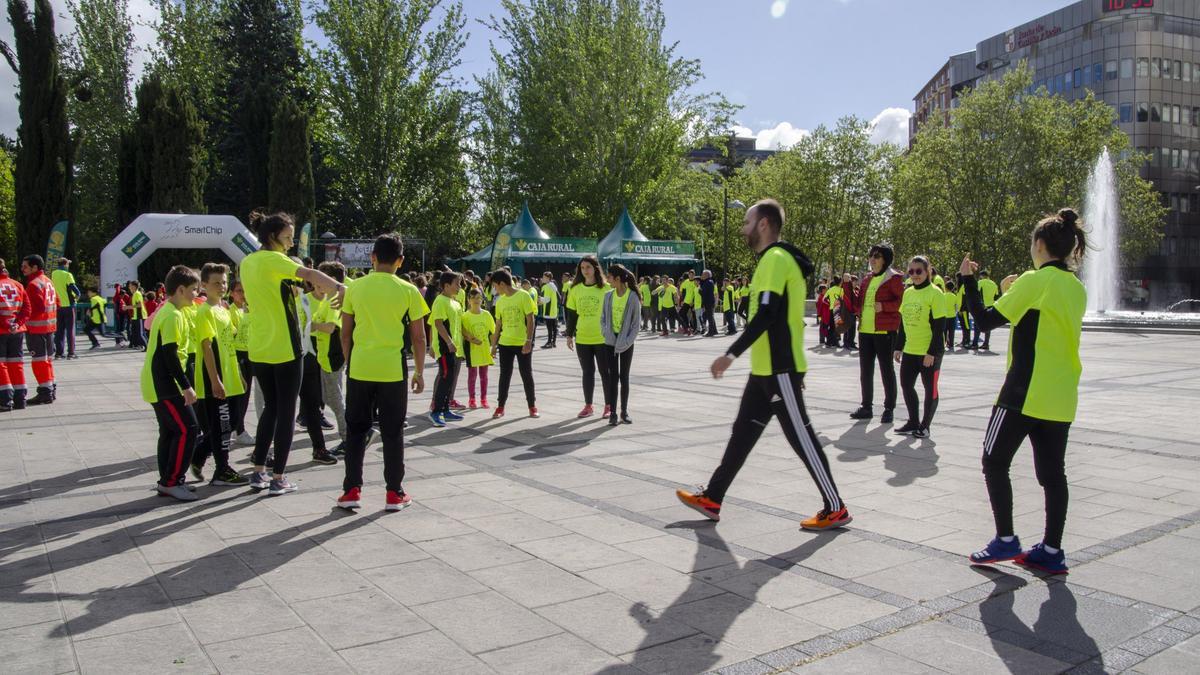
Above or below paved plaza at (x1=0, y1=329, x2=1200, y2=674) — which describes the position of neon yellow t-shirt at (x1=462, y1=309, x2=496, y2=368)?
above

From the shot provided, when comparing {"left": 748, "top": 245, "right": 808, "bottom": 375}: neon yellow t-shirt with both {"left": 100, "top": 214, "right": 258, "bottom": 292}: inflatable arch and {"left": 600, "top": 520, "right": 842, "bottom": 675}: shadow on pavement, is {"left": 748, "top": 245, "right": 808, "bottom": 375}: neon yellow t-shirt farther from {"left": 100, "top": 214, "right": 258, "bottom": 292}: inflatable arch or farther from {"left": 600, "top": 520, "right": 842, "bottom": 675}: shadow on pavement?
{"left": 100, "top": 214, "right": 258, "bottom": 292}: inflatable arch

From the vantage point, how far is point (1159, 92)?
70.6 m

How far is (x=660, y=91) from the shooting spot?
41375mm

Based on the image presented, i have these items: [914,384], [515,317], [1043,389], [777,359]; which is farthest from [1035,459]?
[515,317]

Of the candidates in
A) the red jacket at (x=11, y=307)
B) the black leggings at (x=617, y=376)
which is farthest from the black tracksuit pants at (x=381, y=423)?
the red jacket at (x=11, y=307)

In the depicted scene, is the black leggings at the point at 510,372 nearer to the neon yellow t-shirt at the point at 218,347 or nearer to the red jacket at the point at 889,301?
the neon yellow t-shirt at the point at 218,347

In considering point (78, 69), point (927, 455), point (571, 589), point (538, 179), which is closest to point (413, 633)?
point (571, 589)

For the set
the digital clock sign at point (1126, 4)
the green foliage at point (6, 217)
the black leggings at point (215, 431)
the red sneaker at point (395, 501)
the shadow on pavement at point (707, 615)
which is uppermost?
the digital clock sign at point (1126, 4)

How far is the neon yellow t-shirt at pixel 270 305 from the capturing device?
5.75 metres

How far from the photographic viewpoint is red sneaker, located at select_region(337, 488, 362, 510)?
5.59 m

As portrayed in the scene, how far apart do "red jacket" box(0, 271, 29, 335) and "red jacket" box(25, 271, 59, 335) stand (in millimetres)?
402

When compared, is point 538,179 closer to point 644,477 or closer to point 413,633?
point 644,477

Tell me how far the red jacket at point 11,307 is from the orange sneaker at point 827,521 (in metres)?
9.98

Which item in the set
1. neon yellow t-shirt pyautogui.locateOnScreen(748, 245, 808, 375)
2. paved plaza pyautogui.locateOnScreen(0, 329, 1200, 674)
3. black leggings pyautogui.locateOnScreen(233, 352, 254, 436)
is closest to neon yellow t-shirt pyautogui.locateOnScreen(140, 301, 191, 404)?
paved plaza pyautogui.locateOnScreen(0, 329, 1200, 674)
